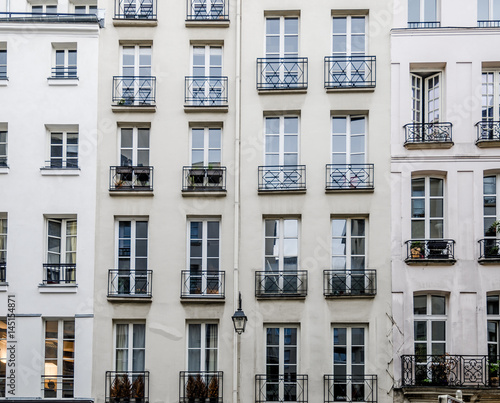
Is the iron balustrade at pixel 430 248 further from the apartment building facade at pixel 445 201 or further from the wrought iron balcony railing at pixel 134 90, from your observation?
the wrought iron balcony railing at pixel 134 90

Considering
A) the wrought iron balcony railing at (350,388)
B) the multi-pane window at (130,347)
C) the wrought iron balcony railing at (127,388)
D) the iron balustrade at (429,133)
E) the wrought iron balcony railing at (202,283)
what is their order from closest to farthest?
the wrought iron balcony railing at (350,388) → the wrought iron balcony railing at (127,388) → the multi-pane window at (130,347) → the wrought iron balcony railing at (202,283) → the iron balustrade at (429,133)

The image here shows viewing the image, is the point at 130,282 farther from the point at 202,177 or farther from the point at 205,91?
the point at 205,91

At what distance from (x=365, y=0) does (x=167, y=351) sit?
1228 centimetres

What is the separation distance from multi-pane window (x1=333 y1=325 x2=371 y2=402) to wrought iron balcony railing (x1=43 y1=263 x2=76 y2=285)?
8.01 m

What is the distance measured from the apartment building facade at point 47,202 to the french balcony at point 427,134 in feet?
31.6

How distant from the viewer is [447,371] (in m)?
20.9

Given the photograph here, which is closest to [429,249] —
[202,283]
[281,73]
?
[202,283]

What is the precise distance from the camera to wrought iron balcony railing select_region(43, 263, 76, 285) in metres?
22.2

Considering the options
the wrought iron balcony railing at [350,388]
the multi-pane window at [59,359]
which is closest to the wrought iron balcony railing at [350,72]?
the wrought iron balcony railing at [350,388]

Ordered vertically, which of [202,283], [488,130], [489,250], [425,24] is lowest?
[202,283]

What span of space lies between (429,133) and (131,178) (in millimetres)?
9181

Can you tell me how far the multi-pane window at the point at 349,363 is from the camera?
21.2 meters

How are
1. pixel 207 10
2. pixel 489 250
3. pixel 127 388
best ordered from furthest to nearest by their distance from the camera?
pixel 207 10
pixel 489 250
pixel 127 388

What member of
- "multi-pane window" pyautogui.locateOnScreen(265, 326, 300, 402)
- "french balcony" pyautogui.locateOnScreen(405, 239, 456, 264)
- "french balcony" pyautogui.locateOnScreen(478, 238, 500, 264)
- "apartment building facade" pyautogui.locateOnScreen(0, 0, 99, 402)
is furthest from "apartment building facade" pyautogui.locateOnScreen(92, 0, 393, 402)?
"french balcony" pyautogui.locateOnScreen(478, 238, 500, 264)
